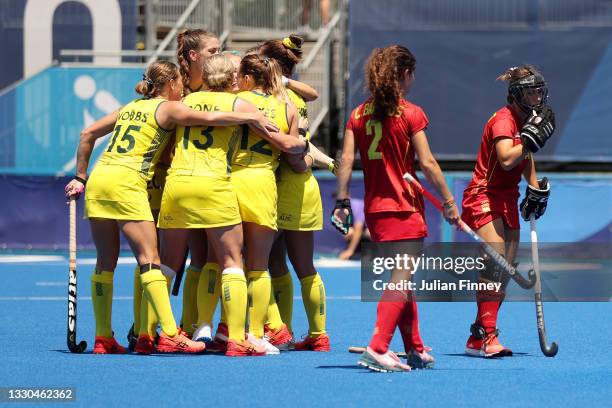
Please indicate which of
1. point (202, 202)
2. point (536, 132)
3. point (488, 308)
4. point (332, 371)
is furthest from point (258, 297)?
point (536, 132)

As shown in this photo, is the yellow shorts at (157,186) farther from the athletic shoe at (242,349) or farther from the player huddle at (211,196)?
the athletic shoe at (242,349)

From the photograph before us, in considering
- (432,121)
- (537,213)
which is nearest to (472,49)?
(432,121)

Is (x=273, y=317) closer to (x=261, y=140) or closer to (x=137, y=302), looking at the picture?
(x=137, y=302)

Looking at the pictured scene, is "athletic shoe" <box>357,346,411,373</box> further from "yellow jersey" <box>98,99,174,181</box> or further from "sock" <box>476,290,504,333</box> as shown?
"yellow jersey" <box>98,99,174,181</box>

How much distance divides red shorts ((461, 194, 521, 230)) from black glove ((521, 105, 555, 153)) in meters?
0.54

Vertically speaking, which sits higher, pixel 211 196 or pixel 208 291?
pixel 211 196

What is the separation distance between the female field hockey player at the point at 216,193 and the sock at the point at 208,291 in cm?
35

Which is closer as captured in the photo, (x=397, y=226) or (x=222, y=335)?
(x=397, y=226)

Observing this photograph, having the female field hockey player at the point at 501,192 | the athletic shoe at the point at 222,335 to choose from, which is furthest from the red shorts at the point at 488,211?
the athletic shoe at the point at 222,335

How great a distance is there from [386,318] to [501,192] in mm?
1515

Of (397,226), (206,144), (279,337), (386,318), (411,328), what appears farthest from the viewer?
(279,337)

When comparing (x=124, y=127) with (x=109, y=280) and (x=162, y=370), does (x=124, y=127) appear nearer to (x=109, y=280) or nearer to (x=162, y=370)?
(x=109, y=280)

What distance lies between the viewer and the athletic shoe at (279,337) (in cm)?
866

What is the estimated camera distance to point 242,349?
8188mm
